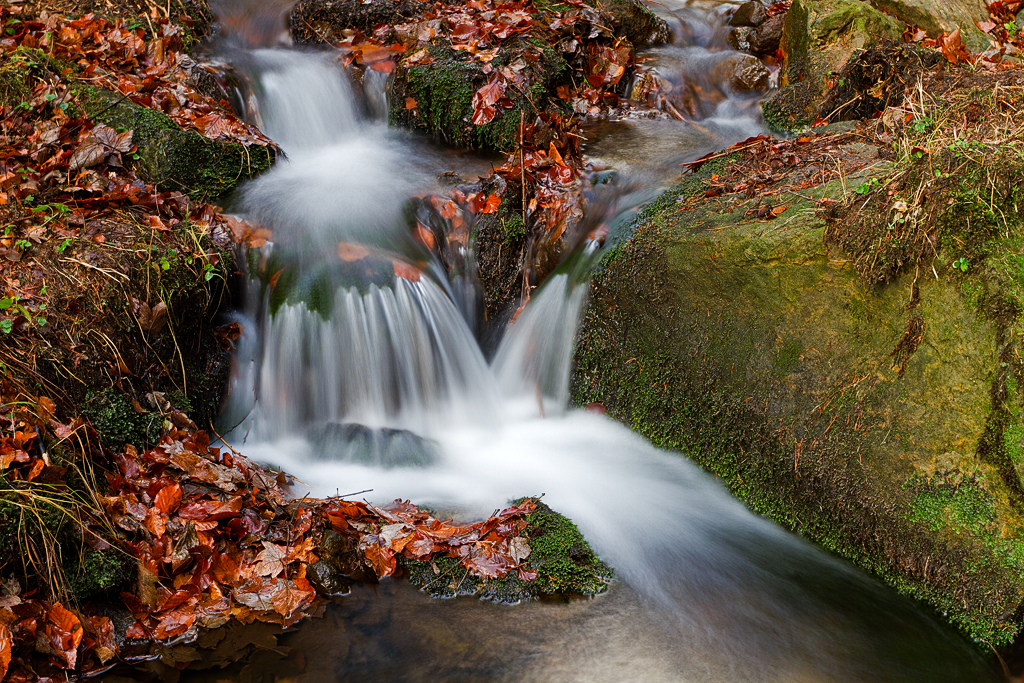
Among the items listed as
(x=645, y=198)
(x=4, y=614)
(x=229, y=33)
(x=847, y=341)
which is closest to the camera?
(x=4, y=614)

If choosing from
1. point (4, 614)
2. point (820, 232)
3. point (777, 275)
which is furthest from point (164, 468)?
point (820, 232)

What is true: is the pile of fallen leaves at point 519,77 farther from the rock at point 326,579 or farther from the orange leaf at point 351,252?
the rock at point 326,579

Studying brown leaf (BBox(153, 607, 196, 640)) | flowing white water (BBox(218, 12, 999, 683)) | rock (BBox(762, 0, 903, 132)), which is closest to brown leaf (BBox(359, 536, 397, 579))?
flowing white water (BBox(218, 12, 999, 683))

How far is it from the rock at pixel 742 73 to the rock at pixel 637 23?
893 mm

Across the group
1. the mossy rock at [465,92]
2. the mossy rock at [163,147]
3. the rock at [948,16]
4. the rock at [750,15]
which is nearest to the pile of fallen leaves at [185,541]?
the mossy rock at [163,147]

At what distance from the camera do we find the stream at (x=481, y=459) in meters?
3.17

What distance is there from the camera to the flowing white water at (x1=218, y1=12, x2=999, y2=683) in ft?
10.7

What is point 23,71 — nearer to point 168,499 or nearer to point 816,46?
point 168,499

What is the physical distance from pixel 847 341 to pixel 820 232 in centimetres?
64

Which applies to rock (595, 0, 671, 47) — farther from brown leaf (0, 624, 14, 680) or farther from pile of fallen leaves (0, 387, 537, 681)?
brown leaf (0, 624, 14, 680)

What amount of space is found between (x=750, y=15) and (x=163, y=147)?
6519mm

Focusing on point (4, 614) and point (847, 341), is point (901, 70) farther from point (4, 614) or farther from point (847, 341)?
point (4, 614)

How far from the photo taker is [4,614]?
9.11 feet

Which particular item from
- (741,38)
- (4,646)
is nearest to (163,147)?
(4,646)
